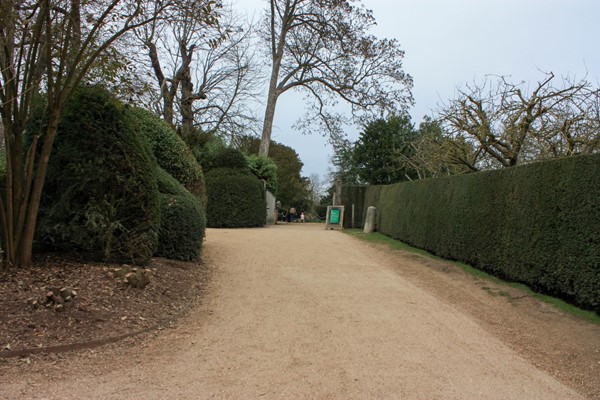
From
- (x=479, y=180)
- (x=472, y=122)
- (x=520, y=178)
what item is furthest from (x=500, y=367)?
(x=472, y=122)

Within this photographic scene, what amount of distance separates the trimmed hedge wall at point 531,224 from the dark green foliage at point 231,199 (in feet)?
32.3

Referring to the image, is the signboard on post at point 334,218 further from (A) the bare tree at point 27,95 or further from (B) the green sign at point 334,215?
(A) the bare tree at point 27,95

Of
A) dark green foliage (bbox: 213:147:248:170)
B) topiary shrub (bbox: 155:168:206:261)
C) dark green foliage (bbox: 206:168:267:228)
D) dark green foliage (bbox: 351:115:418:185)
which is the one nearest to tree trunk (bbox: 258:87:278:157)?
dark green foliage (bbox: 213:147:248:170)

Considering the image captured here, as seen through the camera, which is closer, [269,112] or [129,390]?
[129,390]

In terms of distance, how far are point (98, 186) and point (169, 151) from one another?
457 cm

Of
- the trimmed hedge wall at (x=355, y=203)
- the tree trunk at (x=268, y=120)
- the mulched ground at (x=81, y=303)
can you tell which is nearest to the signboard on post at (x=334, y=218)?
the trimmed hedge wall at (x=355, y=203)

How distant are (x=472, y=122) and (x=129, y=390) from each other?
1185 centimetres

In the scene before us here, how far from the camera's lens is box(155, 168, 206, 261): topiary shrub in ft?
27.2

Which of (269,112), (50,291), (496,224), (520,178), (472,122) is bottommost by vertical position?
(50,291)

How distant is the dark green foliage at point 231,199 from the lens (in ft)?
64.3

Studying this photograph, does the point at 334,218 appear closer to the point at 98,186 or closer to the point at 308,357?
the point at 98,186

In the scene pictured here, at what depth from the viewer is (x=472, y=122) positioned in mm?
13008

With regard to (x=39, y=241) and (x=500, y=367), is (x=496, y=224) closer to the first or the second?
(x=500, y=367)

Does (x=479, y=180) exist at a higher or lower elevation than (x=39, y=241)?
higher
